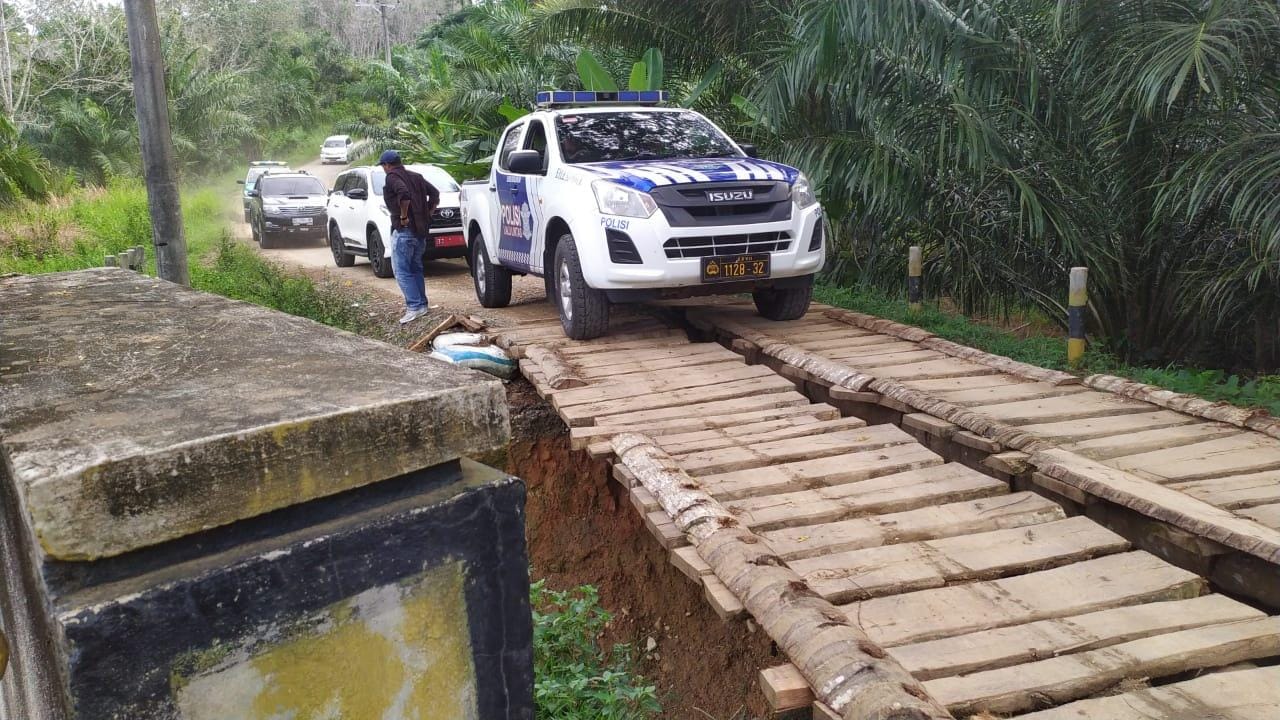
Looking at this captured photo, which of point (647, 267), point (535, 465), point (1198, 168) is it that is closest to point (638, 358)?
point (647, 267)

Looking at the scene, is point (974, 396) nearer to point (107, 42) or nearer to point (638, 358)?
point (638, 358)

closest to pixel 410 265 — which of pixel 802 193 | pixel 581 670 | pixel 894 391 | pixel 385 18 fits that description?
pixel 802 193

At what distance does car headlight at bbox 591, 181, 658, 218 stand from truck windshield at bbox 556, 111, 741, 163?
848 millimetres

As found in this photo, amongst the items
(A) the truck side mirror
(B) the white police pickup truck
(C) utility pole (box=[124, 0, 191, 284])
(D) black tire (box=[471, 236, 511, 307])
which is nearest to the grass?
(B) the white police pickup truck

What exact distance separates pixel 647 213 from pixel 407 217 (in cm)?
371

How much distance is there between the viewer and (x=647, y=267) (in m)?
6.91

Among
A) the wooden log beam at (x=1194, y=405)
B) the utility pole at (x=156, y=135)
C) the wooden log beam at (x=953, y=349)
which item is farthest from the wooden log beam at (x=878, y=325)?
the utility pole at (x=156, y=135)

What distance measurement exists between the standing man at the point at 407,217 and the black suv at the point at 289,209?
10.3 metres

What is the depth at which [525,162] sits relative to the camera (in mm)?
7840

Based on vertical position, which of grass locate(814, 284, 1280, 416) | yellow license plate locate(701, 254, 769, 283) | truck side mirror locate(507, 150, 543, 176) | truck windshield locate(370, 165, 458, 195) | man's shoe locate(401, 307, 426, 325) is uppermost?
truck side mirror locate(507, 150, 543, 176)

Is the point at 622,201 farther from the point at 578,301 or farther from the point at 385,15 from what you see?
the point at 385,15

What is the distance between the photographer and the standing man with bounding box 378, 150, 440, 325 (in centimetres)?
974

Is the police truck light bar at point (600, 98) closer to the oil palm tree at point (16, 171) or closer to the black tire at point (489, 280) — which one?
the black tire at point (489, 280)

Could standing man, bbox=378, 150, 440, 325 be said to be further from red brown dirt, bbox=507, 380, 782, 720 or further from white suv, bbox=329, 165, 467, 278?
white suv, bbox=329, 165, 467, 278
